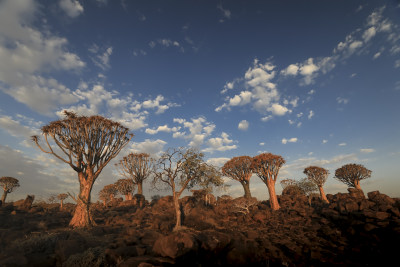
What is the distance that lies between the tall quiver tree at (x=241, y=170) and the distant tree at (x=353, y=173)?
54.4 feet

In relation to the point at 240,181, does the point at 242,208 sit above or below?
below

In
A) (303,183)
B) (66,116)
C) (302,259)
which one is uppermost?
(66,116)

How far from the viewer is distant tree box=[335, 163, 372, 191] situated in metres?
29.8

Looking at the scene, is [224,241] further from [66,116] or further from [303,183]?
[303,183]

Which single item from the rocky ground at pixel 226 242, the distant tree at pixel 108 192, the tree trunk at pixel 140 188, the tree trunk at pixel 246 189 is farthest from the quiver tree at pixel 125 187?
the tree trunk at pixel 246 189

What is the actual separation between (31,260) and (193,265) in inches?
209

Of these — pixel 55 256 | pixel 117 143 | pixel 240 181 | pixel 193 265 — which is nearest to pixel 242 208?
pixel 240 181

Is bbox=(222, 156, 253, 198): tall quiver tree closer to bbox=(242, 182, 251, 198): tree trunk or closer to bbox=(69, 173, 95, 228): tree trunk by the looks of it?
bbox=(242, 182, 251, 198): tree trunk

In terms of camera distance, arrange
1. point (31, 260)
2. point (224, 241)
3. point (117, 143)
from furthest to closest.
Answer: point (117, 143) < point (224, 241) < point (31, 260)

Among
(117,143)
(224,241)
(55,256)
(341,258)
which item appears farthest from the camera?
(117,143)

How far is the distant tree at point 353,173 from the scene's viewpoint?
97.9 ft

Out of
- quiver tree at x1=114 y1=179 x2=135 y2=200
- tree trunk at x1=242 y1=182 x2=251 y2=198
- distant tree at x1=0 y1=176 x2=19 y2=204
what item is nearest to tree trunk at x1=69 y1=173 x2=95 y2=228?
quiver tree at x1=114 y1=179 x2=135 y2=200

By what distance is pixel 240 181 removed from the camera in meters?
29.4

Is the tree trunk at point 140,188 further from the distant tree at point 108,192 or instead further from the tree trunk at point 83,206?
the tree trunk at point 83,206
